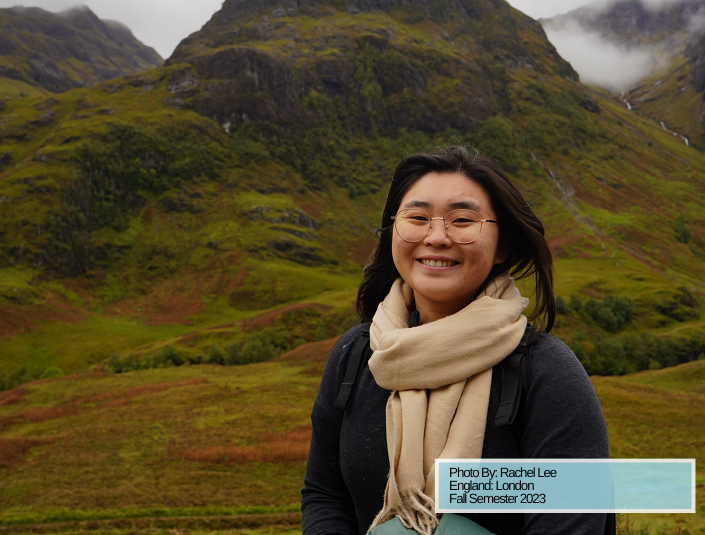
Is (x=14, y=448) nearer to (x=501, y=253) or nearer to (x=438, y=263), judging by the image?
(x=438, y=263)

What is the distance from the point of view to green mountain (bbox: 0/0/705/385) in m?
69.7

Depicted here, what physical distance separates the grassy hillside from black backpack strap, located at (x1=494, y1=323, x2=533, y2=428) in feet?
28.1

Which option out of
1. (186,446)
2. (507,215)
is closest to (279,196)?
(186,446)

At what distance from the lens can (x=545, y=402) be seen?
8.89 ft

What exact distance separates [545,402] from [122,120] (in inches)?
Result: 5573

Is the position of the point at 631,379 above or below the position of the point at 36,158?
below

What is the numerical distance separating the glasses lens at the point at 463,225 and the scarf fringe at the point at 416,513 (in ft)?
4.84

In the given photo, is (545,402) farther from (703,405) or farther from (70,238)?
(70,238)

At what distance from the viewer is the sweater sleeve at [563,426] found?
2.60m

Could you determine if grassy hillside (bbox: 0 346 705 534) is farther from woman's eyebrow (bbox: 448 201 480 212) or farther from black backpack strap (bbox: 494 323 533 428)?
woman's eyebrow (bbox: 448 201 480 212)

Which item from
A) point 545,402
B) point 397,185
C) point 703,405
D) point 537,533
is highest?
point 397,185

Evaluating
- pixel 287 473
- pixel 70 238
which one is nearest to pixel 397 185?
pixel 287 473


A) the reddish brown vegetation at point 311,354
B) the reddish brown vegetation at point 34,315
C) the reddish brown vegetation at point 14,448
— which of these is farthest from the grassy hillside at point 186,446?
the reddish brown vegetation at point 34,315

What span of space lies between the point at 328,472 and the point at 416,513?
0.94 meters
